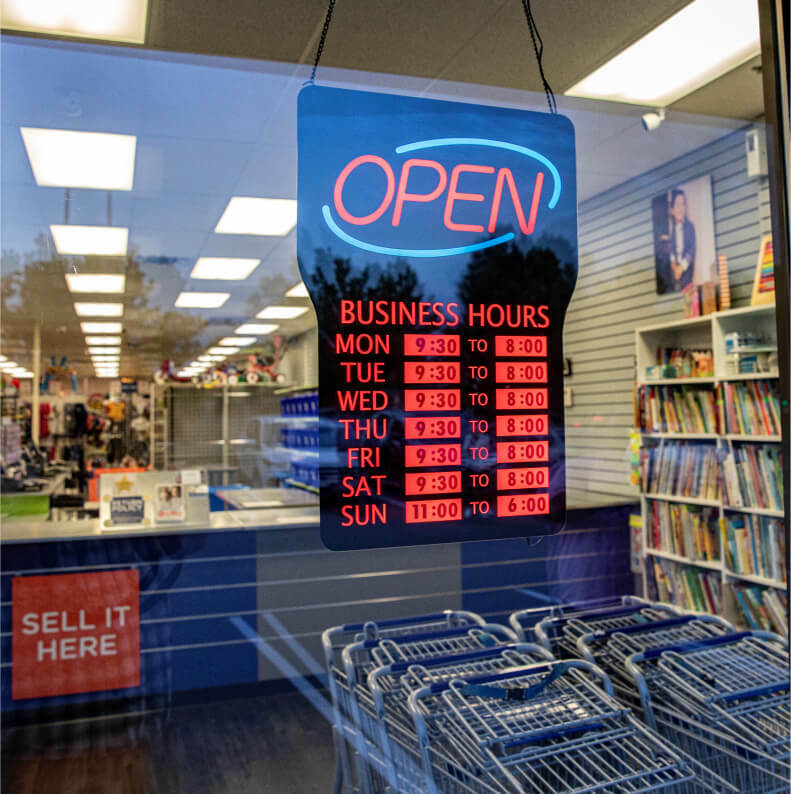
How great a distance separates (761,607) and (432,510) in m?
2.32

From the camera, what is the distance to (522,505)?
1794mm

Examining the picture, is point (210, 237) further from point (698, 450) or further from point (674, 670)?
point (674, 670)

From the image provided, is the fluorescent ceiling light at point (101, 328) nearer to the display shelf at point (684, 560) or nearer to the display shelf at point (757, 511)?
the display shelf at point (684, 560)

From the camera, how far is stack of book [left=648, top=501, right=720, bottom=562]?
11.0ft

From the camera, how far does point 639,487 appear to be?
3.26 meters

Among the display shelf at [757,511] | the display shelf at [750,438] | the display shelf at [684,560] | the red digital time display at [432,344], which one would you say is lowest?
the display shelf at [684,560]

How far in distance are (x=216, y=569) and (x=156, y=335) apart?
2935 millimetres

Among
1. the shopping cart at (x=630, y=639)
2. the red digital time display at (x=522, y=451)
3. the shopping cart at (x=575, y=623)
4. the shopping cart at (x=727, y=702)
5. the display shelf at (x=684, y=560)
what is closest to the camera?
the red digital time display at (x=522, y=451)

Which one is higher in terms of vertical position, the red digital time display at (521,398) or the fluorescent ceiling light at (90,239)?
the fluorescent ceiling light at (90,239)

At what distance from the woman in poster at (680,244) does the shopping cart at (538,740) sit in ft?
6.15

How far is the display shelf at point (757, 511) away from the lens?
3.24 m

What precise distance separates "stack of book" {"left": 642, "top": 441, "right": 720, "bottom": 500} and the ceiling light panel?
8.90 ft

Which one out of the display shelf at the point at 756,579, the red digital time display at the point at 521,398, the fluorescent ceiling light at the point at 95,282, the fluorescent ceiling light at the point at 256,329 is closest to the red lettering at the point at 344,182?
the red digital time display at the point at 521,398

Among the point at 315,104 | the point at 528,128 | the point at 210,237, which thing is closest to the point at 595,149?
the point at 528,128
